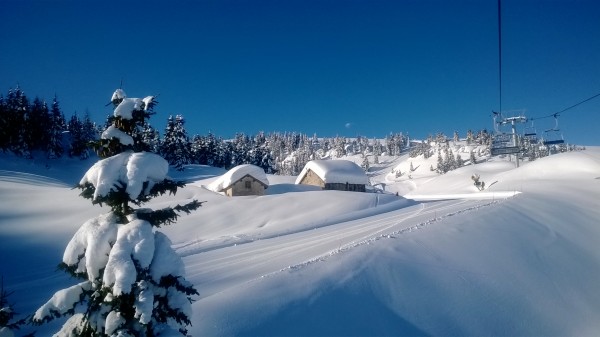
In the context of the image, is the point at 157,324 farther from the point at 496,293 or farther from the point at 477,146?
the point at 477,146

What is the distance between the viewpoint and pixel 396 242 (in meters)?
14.9

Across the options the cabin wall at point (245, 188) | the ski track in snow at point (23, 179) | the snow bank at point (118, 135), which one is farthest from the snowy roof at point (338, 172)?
the snow bank at point (118, 135)

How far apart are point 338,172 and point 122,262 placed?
4984cm

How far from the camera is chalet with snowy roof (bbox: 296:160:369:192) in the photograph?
53.6m

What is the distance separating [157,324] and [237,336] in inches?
128

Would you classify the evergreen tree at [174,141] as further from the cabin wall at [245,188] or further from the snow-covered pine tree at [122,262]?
the snow-covered pine tree at [122,262]

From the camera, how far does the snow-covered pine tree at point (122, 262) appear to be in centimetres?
528

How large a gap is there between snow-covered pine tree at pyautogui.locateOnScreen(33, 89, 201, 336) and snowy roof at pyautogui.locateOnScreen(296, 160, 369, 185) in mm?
47554

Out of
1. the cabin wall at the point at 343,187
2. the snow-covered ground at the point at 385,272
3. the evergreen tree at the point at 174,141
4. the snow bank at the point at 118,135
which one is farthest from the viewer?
the evergreen tree at the point at 174,141

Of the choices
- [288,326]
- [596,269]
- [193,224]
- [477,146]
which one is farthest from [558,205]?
[477,146]

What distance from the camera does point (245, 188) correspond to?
154 ft

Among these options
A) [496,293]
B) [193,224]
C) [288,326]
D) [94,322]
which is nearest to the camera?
[94,322]

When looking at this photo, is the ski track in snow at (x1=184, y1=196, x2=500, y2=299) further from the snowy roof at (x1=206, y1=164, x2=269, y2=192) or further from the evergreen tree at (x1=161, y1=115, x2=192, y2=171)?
the evergreen tree at (x1=161, y1=115, x2=192, y2=171)

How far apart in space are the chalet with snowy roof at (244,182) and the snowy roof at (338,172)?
10207 mm
